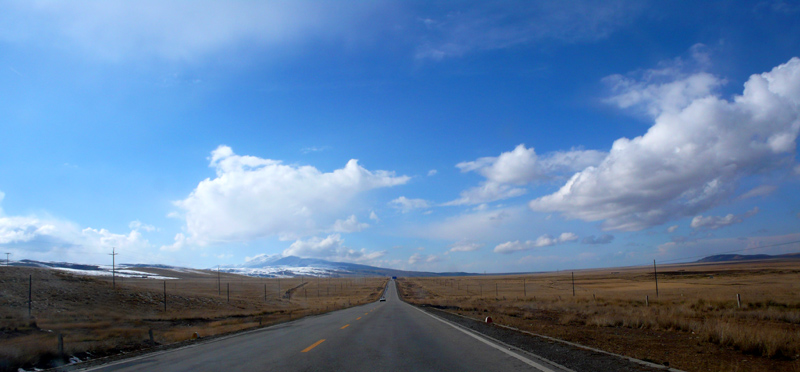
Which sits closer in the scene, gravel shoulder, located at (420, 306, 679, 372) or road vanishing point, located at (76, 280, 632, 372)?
gravel shoulder, located at (420, 306, 679, 372)

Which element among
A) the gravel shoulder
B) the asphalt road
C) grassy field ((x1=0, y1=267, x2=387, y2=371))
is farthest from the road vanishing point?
grassy field ((x1=0, y1=267, x2=387, y2=371))

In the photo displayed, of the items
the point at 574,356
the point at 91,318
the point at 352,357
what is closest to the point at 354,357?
the point at 352,357

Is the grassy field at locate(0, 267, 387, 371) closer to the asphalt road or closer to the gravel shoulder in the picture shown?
the asphalt road

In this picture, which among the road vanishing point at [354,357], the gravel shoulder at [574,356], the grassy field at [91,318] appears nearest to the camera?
the gravel shoulder at [574,356]

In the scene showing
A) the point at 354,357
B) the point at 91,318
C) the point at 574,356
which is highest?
the point at 354,357

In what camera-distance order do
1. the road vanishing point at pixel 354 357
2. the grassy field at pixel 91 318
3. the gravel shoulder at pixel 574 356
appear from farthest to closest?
the grassy field at pixel 91 318 < the road vanishing point at pixel 354 357 < the gravel shoulder at pixel 574 356

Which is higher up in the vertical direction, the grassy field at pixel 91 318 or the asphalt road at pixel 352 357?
the asphalt road at pixel 352 357

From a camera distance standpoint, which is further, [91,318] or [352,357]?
[91,318]

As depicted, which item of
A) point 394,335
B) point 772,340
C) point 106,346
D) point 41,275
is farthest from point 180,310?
point 772,340

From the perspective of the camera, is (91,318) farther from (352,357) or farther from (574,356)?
(574,356)

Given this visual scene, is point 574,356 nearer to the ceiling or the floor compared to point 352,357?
nearer to the floor

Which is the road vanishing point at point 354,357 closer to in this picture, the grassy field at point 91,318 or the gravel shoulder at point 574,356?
the gravel shoulder at point 574,356

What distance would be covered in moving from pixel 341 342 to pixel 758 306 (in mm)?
31722

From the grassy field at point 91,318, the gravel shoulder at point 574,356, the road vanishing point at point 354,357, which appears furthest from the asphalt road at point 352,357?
the grassy field at point 91,318
